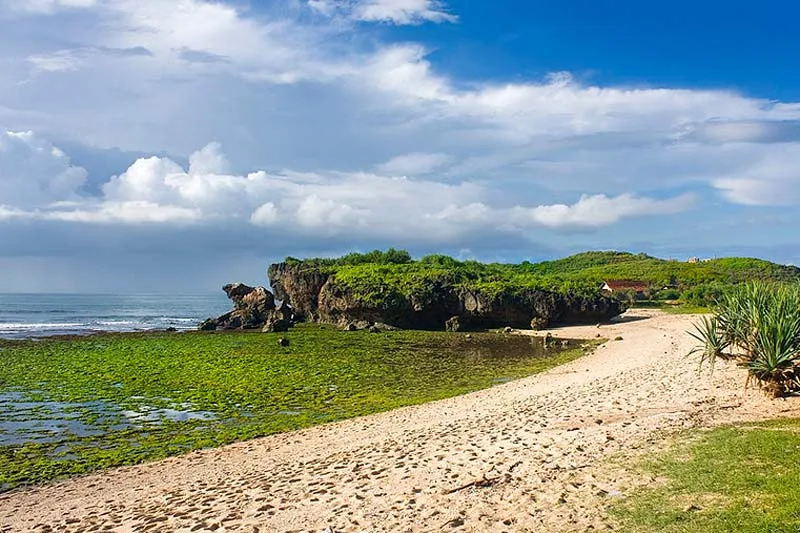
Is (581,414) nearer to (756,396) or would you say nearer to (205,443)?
(756,396)

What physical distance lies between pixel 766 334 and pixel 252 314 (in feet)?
175

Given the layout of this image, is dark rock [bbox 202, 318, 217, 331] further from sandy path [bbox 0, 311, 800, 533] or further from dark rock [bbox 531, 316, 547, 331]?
sandy path [bbox 0, 311, 800, 533]

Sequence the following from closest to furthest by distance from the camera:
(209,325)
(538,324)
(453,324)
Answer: (538,324), (453,324), (209,325)

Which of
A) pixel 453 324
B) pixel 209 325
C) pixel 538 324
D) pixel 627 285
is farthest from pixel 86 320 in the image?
Answer: pixel 627 285

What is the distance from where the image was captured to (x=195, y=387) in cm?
2488

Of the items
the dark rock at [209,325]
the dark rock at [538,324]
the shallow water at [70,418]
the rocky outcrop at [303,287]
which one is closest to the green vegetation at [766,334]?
the shallow water at [70,418]

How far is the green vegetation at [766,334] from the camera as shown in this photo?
14172 mm

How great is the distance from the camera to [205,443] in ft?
52.4

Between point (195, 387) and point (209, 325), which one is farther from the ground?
point (209, 325)

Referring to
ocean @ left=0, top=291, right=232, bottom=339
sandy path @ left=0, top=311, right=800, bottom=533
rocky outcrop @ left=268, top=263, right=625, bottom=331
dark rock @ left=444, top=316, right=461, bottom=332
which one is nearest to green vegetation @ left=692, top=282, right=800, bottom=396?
sandy path @ left=0, top=311, right=800, bottom=533

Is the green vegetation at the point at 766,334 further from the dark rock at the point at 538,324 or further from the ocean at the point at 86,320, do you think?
the ocean at the point at 86,320

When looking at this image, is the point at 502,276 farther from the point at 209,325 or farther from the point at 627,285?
the point at 627,285

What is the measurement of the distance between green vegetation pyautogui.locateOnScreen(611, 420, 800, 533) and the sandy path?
0.68 meters

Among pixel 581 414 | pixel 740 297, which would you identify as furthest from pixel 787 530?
pixel 740 297
